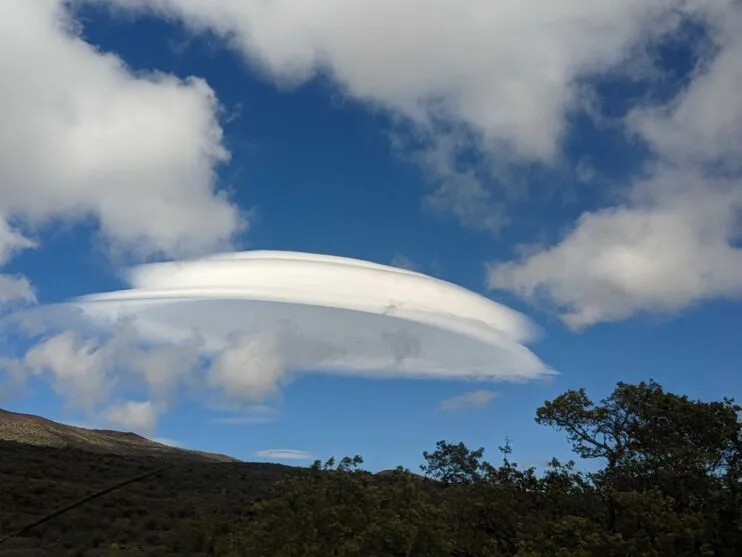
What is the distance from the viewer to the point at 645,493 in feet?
56.1

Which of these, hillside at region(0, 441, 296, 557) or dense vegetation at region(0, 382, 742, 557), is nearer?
dense vegetation at region(0, 382, 742, 557)

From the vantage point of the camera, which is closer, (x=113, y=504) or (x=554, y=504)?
(x=554, y=504)

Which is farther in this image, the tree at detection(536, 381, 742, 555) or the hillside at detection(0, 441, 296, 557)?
the hillside at detection(0, 441, 296, 557)

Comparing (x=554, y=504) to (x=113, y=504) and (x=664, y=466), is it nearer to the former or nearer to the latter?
(x=664, y=466)

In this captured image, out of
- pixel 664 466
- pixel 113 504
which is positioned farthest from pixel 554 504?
pixel 113 504

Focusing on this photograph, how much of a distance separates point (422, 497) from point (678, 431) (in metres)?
9.82

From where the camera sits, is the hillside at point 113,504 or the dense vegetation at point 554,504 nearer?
the dense vegetation at point 554,504

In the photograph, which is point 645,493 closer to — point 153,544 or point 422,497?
point 422,497

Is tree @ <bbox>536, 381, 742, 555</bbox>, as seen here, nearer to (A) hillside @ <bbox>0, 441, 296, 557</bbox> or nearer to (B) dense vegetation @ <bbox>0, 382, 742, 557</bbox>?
(B) dense vegetation @ <bbox>0, 382, 742, 557</bbox>

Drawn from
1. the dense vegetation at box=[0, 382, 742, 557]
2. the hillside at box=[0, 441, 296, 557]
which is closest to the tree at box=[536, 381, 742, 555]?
the dense vegetation at box=[0, 382, 742, 557]

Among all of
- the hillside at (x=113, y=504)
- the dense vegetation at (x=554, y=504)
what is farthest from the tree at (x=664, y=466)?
the hillside at (x=113, y=504)

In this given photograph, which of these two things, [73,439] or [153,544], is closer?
[153,544]

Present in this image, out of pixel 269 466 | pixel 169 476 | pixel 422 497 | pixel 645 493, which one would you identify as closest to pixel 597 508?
pixel 645 493

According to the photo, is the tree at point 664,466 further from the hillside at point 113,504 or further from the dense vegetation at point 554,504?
the hillside at point 113,504
